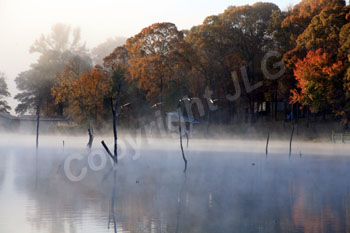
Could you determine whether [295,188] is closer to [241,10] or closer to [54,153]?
[54,153]

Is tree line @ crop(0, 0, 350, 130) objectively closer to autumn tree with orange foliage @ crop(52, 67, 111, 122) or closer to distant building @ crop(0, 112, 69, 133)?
autumn tree with orange foliage @ crop(52, 67, 111, 122)

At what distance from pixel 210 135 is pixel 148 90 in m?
10.8

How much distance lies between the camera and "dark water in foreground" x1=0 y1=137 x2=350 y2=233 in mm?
18469

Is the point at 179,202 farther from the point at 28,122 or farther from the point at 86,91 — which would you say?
the point at 28,122

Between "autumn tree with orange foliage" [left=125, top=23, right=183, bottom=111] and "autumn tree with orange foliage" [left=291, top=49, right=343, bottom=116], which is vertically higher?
"autumn tree with orange foliage" [left=125, top=23, right=183, bottom=111]

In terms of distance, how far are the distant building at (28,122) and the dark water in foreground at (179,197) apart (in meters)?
38.2

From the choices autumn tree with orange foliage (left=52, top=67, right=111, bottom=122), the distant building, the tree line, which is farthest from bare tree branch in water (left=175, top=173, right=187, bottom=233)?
the distant building

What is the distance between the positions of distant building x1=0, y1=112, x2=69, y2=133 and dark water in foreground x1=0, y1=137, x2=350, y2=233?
3823 cm

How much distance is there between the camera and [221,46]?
73.2 metres

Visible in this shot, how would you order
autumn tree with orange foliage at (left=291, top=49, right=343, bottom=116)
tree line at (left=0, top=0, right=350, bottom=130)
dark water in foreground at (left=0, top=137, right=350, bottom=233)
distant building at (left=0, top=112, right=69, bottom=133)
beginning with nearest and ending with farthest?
dark water in foreground at (left=0, top=137, right=350, bottom=233)
autumn tree with orange foliage at (left=291, top=49, right=343, bottom=116)
tree line at (left=0, top=0, right=350, bottom=130)
distant building at (left=0, top=112, right=69, bottom=133)

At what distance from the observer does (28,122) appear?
8094 cm

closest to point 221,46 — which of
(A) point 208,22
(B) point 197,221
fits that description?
(A) point 208,22

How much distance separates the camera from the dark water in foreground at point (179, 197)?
1847 cm

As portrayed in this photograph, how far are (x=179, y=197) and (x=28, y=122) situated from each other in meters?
60.8
